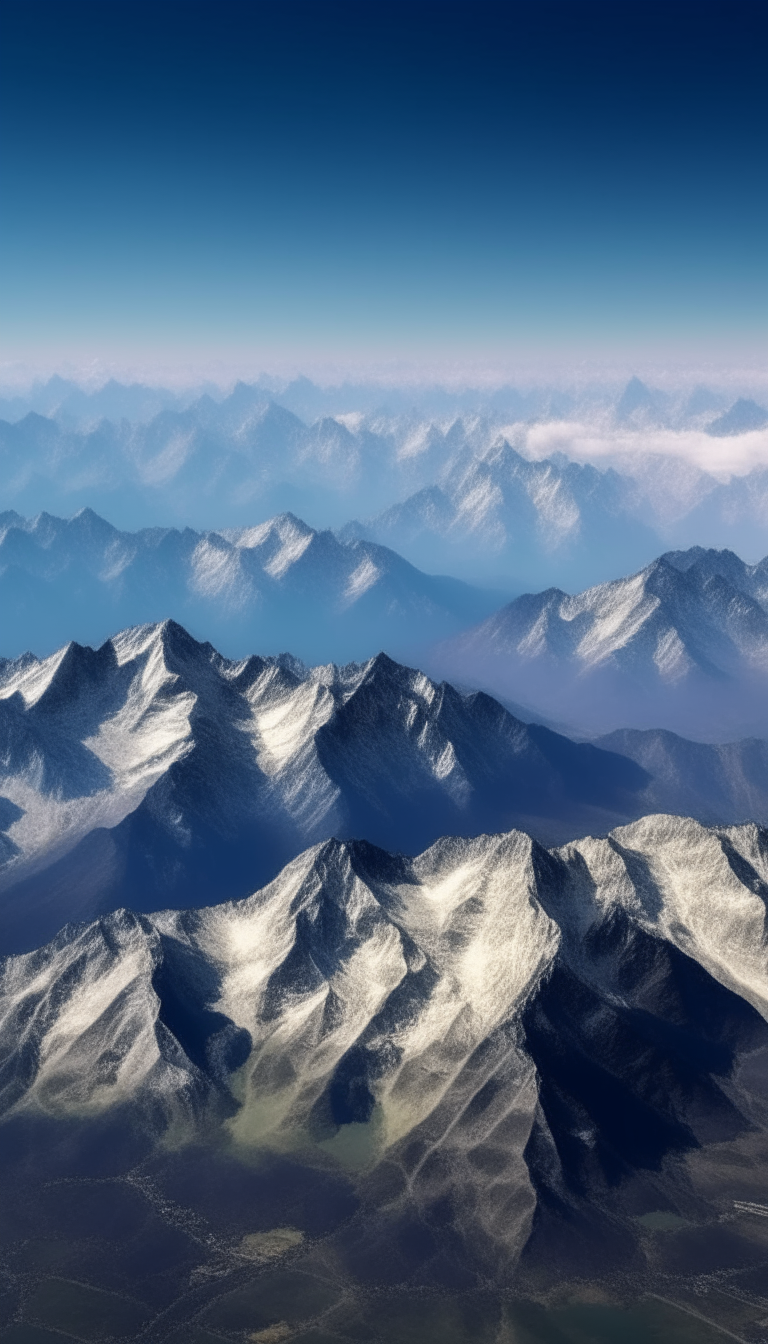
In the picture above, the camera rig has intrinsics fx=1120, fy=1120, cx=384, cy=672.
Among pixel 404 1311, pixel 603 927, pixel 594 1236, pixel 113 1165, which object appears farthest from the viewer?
pixel 603 927

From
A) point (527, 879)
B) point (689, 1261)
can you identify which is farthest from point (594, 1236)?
point (527, 879)

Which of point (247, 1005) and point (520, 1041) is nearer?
point (520, 1041)

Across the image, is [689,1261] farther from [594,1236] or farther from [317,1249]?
[317,1249]

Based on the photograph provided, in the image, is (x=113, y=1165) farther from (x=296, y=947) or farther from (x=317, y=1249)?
(x=296, y=947)

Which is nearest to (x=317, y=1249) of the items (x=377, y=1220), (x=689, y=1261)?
(x=377, y=1220)

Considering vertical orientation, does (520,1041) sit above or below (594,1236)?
above

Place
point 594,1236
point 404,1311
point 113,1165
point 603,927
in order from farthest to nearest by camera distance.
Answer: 1. point 603,927
2. point 113,1165
3. point 594,1236
4. point 404,1311

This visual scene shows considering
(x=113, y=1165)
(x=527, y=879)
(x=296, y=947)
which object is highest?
(x=527, y=879)
